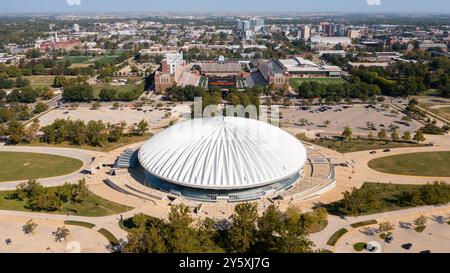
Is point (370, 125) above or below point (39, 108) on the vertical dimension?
below

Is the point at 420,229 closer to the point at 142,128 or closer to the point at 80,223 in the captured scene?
the point at 80,223

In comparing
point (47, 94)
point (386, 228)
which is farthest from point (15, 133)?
point (386, 228)

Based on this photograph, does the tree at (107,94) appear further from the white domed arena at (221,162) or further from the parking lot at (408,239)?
the parking lot at (408,239)

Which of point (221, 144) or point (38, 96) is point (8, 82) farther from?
point (221, 144)

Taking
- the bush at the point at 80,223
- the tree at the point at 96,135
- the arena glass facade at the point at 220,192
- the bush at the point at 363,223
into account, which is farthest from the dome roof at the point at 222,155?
the tree at the point at 96,135

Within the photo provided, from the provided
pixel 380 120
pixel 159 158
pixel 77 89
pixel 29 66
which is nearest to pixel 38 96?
pixel 77 89
